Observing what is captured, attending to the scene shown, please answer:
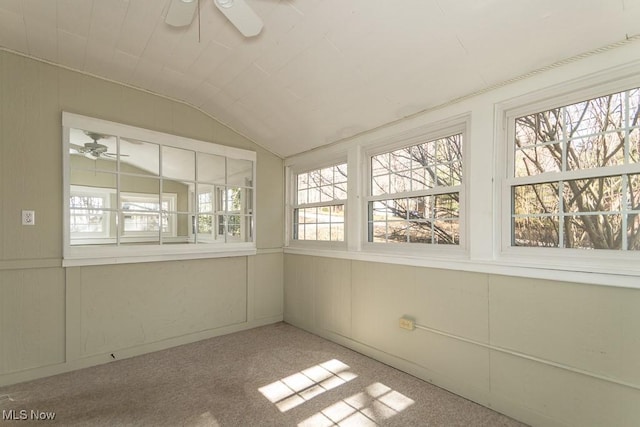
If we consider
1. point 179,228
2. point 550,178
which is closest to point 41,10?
point 179,228

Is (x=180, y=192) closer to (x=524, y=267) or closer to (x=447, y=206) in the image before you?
(x=447, y=206)

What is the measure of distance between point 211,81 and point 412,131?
191 centimetres

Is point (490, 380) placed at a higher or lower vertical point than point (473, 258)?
lower

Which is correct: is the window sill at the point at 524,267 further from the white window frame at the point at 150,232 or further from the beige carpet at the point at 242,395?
the white window frame at the point at 150,232

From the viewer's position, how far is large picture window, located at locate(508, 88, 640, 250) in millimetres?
1661

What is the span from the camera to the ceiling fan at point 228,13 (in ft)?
4.63

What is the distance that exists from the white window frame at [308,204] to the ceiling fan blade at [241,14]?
174 centimetres

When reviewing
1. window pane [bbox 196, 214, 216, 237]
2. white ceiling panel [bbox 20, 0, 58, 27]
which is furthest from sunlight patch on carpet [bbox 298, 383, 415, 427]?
white ceiling panel [bbox 20, 0, 58, 27]

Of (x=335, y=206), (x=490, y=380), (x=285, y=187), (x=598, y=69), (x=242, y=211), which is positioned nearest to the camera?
(x=598, y=69)

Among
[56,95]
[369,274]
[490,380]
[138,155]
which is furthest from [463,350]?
[56,95]

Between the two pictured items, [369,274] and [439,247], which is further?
[369,274]

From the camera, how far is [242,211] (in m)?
3.68

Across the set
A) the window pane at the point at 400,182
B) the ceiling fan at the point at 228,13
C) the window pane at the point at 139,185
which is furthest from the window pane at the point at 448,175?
the window pane at the point at 139,185

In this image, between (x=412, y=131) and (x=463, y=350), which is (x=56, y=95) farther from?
(x=463, y=350)
